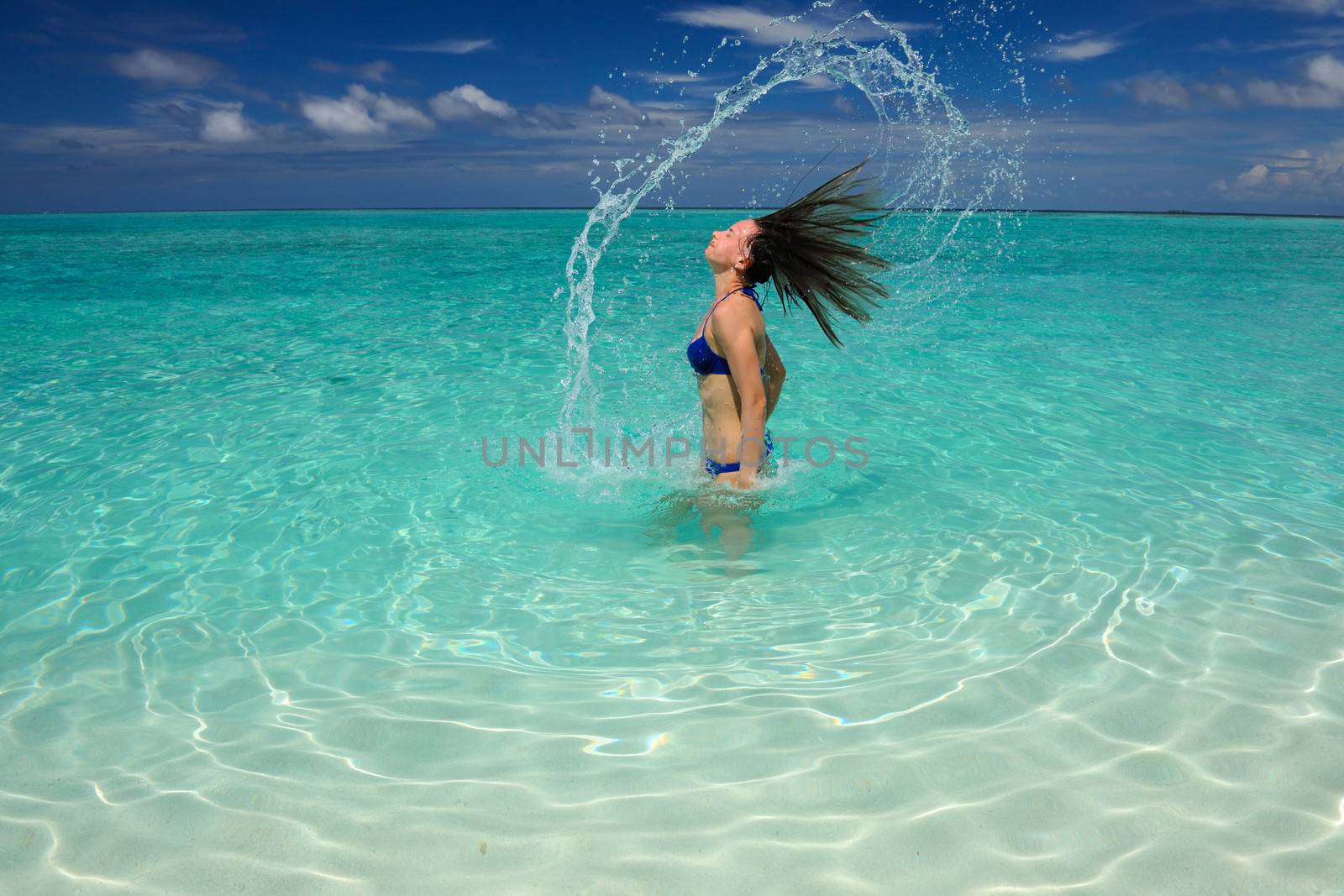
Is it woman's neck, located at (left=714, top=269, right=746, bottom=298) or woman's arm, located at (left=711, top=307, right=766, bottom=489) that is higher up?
woman's neck, located at (left=714, top=269, right=746, bottom=298)

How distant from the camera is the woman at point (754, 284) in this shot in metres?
4.09

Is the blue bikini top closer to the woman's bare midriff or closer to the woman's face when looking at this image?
the woman's bare midriff

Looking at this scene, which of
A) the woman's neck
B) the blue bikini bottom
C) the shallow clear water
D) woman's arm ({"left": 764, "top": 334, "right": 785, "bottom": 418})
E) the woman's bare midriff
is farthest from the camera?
woman's arm ({"left": 764, "top": 334, "right": 785, "bottom": 418})

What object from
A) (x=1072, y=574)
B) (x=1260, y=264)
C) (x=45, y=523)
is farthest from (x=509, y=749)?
(x=1260, y=264)

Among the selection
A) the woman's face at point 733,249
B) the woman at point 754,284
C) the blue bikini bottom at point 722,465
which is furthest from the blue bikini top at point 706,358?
the blue bikini bottom at point 722,465

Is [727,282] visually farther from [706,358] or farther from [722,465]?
[722,465]

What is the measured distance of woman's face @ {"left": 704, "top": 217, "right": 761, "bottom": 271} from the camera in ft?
13.8

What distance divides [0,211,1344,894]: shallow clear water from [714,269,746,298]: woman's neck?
3.88 ft

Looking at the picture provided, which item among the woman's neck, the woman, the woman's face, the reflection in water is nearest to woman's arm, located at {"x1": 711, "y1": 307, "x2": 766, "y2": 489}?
the woman

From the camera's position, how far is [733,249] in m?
4.22

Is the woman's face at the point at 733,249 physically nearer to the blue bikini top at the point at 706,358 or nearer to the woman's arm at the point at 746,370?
the blue bikini top at the point at 706,358

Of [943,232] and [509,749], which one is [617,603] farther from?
[943,232]

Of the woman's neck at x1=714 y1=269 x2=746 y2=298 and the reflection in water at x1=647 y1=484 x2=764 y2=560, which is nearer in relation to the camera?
the woman's neck at x1=714 y1=269 x2=746 y2=298

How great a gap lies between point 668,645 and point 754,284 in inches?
75.3
